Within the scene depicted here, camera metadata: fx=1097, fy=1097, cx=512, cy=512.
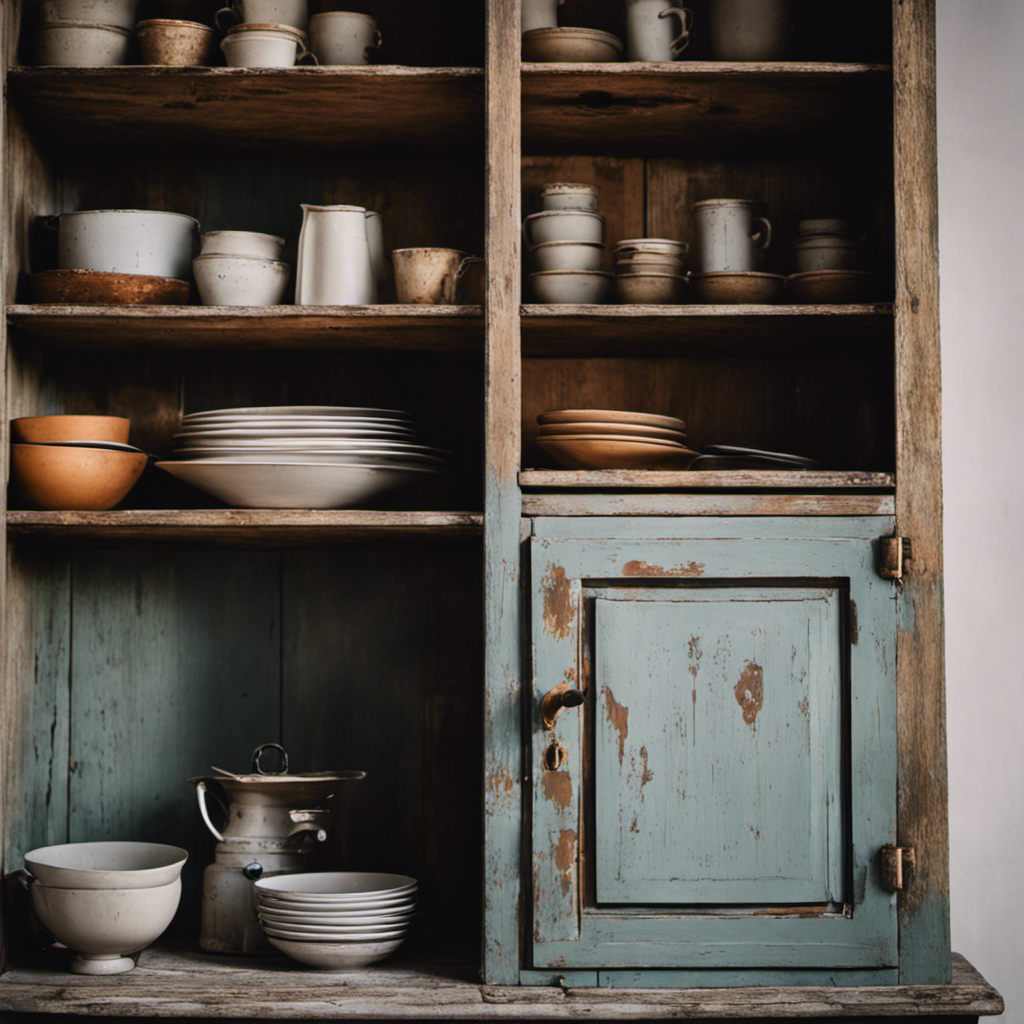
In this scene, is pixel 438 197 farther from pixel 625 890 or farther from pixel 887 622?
pixel 625 890

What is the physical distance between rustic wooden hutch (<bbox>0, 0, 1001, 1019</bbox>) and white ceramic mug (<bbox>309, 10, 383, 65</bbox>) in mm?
96

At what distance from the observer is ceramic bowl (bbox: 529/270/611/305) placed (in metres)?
1.91

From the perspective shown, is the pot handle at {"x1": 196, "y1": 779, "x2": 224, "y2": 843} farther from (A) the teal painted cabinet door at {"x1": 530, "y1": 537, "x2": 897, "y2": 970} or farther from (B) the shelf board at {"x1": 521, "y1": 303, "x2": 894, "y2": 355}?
(B) the shelf board at {"x1": 521, "y1": 303, "x2": 894, "y2": 355}

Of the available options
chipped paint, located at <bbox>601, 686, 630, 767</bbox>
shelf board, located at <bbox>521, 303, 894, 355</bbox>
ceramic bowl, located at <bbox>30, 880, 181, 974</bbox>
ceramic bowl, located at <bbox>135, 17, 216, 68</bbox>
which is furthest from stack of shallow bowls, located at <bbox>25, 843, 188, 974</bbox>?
ceramic bowl, located at <bbox>135, 17, 216, 68</bbox>

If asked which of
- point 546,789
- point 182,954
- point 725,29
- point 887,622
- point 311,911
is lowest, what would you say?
point 182,954

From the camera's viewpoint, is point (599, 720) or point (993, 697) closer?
point (599, 720)

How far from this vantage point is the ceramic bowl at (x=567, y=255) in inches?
76.3

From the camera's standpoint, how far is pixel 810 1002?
1660 mm

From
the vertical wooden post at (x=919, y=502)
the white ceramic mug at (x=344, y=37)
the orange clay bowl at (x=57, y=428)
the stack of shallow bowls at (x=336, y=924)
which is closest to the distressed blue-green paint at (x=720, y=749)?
the vertical wooden post at (x=919, y=502)

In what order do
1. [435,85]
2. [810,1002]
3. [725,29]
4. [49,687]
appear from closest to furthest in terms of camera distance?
[810,1002] < [435,85] < [725,29] < [49,687]

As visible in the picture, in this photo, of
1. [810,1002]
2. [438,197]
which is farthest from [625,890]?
[438,197]

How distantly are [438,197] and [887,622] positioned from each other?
119cm

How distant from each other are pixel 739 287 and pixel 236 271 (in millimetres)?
883

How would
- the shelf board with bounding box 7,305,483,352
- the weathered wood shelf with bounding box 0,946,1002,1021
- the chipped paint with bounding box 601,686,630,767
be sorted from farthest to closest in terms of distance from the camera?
the shelf board with bounding box 7,305,483,352, the chipped paint with bounding box 601,686,630,767, the weathered wood shelf with bounding box 0,946,1002,1021
